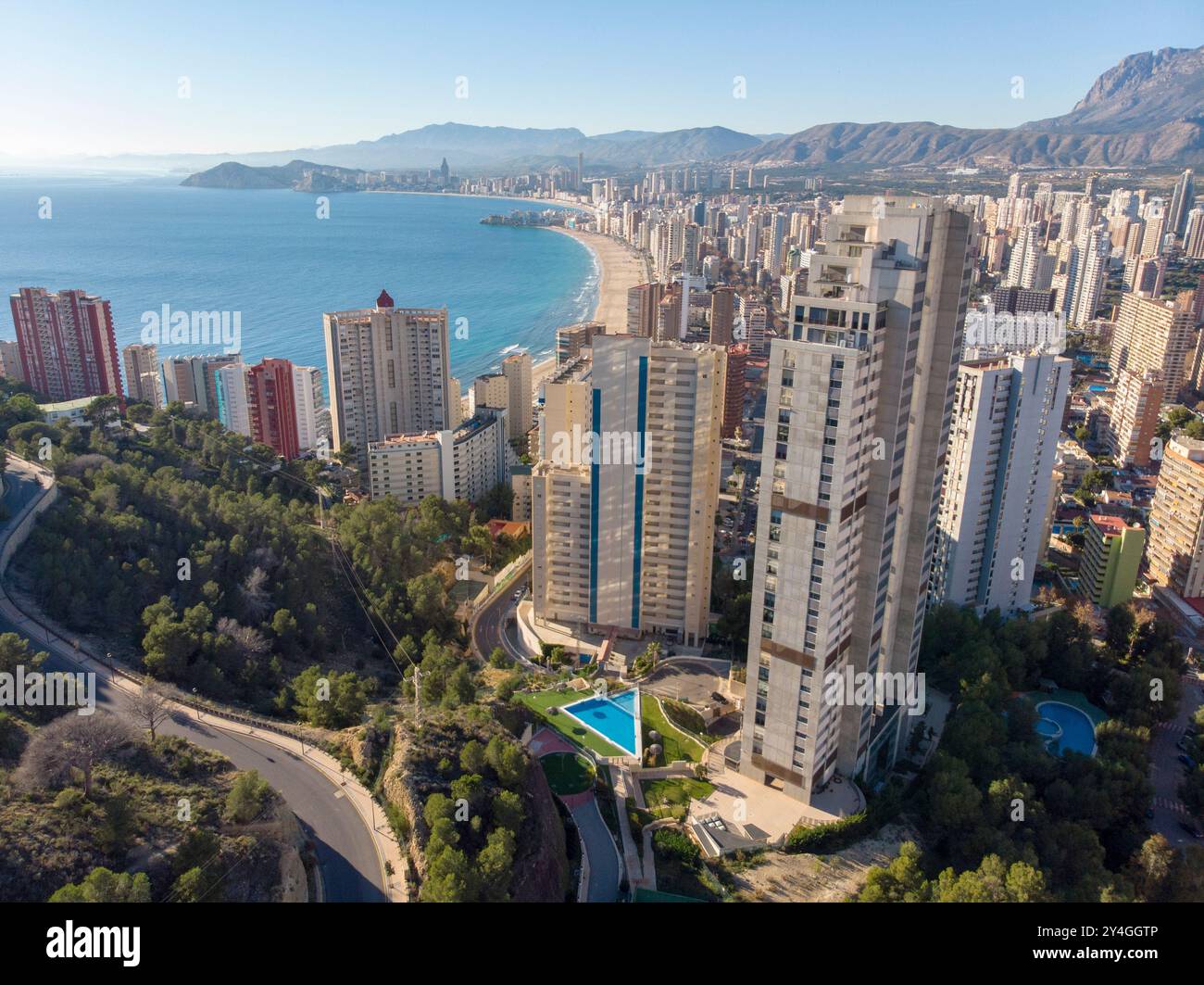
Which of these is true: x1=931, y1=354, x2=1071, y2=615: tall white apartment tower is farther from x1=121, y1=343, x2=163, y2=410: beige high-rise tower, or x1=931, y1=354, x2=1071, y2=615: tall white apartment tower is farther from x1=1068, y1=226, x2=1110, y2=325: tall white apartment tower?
x1=1068, y1=226, x2=1110, y2=325: tall white apartment tower

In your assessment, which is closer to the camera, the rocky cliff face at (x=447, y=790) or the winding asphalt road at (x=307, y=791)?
the winding asphalt road at (x=307, y=791)

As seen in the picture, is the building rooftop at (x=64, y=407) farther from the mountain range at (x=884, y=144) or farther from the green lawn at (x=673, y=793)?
the mountain range at (x=884, y=144)

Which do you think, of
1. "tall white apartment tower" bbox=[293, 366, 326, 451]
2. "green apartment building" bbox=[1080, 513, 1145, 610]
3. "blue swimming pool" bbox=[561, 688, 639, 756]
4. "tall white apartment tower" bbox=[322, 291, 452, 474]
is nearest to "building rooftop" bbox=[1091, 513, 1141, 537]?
"green apartment building" bbox=[1080, 513, 1145, 610]

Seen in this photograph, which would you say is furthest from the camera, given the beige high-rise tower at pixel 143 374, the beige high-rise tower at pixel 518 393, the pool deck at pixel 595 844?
the beige high-rise tower at pixel 518 393

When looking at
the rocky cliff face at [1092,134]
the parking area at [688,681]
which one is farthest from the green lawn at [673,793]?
the rocky cliff face at [1092,134]

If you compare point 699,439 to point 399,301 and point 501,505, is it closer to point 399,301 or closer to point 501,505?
point 501,505

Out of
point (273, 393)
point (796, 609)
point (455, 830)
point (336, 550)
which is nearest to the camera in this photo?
point (455, 830)
